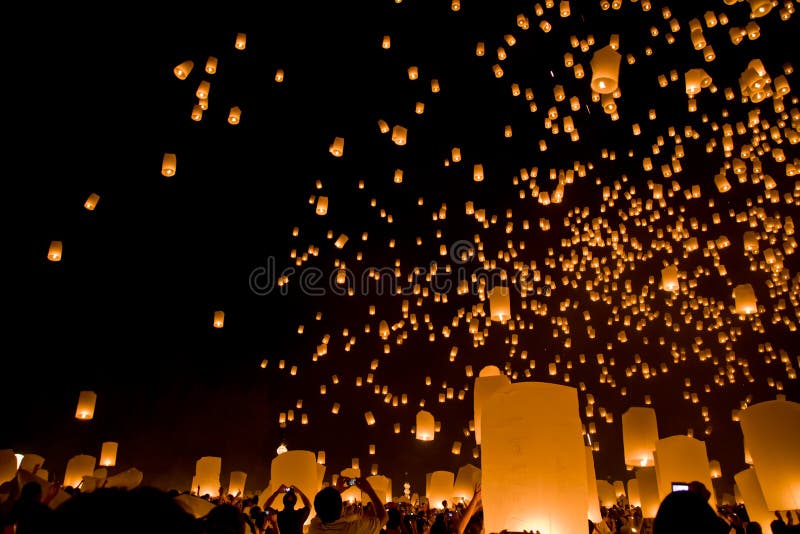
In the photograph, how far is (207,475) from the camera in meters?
12.0

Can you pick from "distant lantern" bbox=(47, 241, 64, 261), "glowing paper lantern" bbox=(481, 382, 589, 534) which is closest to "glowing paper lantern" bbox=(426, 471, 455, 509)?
"distant lantern" bbox=(47, 241, 64, 261)

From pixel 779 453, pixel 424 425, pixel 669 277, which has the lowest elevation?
pixel 779 453

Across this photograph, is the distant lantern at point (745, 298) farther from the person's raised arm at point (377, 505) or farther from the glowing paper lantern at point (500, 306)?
the person's raised arm at point (377, 505)

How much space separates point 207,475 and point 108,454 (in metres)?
1.97

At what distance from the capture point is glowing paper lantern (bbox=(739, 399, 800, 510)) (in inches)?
198

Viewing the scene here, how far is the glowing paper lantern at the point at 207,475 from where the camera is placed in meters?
12.0

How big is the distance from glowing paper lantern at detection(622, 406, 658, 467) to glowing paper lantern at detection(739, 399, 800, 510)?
286 cm

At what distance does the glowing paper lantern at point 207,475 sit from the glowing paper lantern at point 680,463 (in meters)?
9.15

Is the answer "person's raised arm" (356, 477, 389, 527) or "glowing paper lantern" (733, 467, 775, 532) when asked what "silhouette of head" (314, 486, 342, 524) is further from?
"glowing paper lantern" (733, 467, 775, 532)

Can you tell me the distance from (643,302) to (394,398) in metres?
6.61

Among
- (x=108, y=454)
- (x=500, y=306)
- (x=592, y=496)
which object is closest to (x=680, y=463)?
(x=592, y=496)

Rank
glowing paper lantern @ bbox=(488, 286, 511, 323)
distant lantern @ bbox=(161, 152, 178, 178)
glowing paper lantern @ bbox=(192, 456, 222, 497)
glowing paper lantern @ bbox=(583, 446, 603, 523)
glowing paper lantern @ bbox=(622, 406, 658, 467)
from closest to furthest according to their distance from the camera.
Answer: glowing paper lantern @ bbox=(583, 446, 603, 523), glowing paper lantern @ bbox=(622, 406, 658, 467), distant lantern @ bbox=(161, 152, 178, 178), glowing paper lantern @ bbox=(488, 286, 511, 323), glowing paper lantern @ bbox=(192, 456, 222, 497)

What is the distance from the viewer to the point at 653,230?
13008mm

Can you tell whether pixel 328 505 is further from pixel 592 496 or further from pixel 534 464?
pixel 592 496
